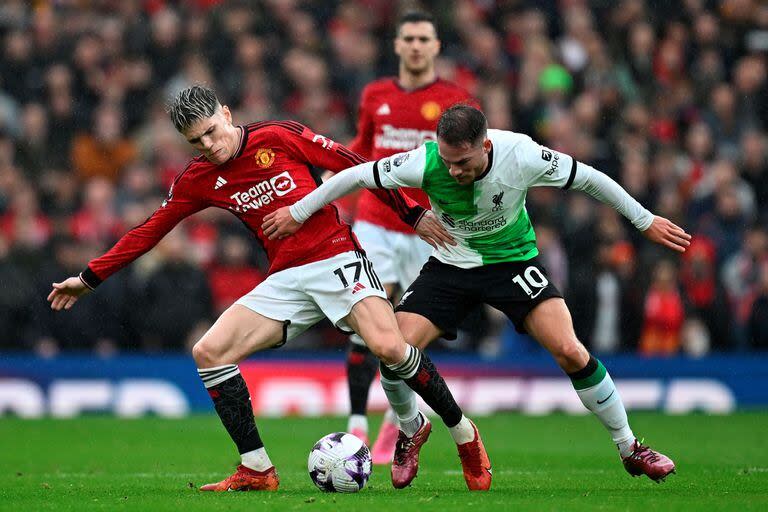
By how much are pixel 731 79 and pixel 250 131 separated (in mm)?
12085

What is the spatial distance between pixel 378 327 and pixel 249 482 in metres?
1.25

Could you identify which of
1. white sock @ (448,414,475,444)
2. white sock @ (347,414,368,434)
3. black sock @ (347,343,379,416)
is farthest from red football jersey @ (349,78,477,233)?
white sock @ (448,414,475,444)

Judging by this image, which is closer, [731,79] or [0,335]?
[0,335]

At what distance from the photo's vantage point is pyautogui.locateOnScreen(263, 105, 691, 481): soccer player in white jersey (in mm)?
7977

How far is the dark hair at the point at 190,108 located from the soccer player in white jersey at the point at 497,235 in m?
0.77

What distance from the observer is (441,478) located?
30.0ft

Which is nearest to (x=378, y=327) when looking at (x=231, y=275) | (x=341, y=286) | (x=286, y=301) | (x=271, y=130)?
(x=341, y=286)

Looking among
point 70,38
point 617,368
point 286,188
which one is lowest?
point 617,368

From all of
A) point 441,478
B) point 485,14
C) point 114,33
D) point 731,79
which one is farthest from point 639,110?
point 441,478

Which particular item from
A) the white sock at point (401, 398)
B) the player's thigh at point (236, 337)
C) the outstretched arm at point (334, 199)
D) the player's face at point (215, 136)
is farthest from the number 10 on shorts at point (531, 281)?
the player's face at point (215, 136)

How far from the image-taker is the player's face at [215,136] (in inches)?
316

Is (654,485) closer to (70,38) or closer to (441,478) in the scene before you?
(441,478)

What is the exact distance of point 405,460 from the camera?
8266mm

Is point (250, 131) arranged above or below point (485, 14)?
below
